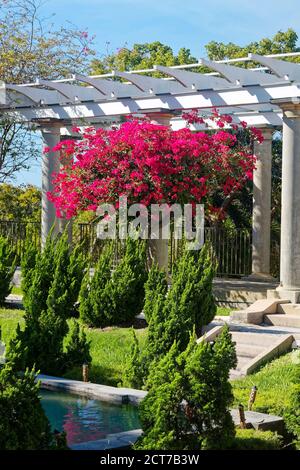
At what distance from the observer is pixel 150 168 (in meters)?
17.4

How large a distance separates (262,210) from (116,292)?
6.26m

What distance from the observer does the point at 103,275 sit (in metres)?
15.3

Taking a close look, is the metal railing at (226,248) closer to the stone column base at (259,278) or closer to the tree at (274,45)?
the stone column base at (259,278)

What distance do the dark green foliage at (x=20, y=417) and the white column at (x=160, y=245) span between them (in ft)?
35.9

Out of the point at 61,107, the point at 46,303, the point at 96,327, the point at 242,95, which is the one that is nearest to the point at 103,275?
the point at 96,327

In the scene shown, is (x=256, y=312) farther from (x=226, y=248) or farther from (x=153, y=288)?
(x=226, y=248)

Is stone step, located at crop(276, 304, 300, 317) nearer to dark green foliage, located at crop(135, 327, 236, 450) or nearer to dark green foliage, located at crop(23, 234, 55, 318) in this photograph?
dark green foliage, located at crop(23, 234, 55, 318)

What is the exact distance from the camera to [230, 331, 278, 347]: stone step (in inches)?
527

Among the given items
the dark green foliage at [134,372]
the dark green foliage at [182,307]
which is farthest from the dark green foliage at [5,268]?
the dark green foliage at [134,372]

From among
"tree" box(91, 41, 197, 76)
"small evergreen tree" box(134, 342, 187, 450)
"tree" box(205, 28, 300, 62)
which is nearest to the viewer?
"small evergreen tree" box(134, 342, 187, 450)

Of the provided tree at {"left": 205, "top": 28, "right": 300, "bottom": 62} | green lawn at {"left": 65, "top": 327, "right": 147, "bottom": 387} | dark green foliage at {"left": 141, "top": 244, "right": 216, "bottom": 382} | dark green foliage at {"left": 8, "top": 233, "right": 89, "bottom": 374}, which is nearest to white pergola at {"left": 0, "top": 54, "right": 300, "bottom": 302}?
dark green foliage at {"left": 141, "top": 244, "right": 216, "bottom": 382}

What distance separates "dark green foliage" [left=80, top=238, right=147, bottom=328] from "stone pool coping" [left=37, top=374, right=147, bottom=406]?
335 cm

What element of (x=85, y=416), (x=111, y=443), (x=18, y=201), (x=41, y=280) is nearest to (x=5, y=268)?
(x=41, y=280)

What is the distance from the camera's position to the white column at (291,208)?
1606 cm
